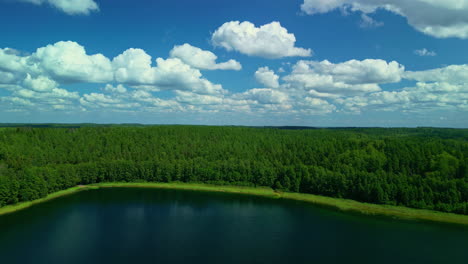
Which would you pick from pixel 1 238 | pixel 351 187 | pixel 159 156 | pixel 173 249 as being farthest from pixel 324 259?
pixel 159 156

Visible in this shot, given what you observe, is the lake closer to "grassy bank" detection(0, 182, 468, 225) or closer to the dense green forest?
"grassy bank" detection(0, 182, 468, 225)

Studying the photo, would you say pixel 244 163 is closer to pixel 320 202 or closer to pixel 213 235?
pixel 320 202

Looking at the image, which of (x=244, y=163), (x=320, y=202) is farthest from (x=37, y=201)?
(x=320, y=202)

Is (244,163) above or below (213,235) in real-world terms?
above

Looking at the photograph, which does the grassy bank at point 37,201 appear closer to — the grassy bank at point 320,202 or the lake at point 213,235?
the grassy bank at point 320,202

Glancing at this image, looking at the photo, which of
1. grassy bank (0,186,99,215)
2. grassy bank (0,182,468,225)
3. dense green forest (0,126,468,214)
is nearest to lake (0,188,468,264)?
grassy bank (0,186,99,215)

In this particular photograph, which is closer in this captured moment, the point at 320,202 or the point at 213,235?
the point at 213,235
